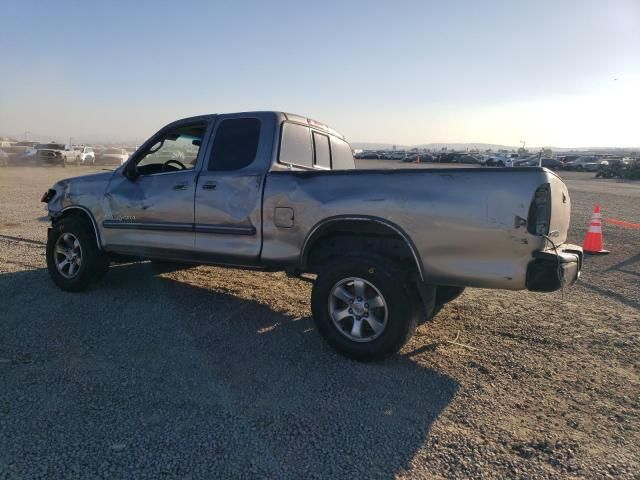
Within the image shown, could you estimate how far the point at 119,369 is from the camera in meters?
3.93

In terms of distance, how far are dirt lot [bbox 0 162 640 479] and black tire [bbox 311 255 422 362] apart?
158 mm

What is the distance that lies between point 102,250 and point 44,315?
102cm

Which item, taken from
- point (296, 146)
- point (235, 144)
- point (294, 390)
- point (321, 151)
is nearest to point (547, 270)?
point (294, 390)

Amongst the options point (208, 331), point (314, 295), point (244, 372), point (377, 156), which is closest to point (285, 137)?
point (314, 295)

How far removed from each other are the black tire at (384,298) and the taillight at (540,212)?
104 cm

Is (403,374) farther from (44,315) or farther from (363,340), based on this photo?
(44,315)

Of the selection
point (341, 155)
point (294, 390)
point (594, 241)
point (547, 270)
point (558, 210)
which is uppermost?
point (341, 155)

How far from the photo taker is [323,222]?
14.2 ft

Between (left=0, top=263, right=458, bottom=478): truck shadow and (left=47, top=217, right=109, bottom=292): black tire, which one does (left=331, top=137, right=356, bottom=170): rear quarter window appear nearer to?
(left=0, top=263, right=458, bottom=478): truck shadow

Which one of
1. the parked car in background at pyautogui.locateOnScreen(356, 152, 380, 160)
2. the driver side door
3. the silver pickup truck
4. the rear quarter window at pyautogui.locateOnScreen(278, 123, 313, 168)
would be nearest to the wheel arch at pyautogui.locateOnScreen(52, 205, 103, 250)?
the silver pickup truck

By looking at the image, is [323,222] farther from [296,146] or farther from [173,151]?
[173,151]

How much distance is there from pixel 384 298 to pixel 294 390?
3.31 feet

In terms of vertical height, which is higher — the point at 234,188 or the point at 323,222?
the point at 234,188

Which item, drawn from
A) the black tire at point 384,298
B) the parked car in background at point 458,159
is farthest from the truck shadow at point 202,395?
the parked car in background at point 458,159
